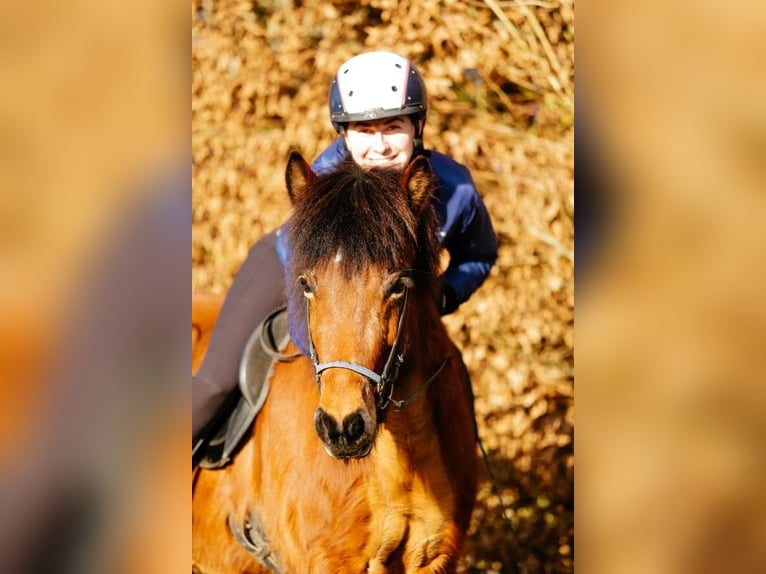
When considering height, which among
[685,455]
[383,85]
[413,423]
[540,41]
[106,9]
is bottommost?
[413,423]

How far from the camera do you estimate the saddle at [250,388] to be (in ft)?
11.2

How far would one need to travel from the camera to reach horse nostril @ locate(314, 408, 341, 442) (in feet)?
7.73

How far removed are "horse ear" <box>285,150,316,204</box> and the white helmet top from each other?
391 millimetres

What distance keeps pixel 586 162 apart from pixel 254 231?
261 inches

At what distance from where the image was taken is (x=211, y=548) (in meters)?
3.72

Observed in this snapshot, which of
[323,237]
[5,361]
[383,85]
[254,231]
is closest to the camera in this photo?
[5,361]

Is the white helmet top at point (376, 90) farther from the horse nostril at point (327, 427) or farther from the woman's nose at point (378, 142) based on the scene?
the horse nostril at point (327, 427)

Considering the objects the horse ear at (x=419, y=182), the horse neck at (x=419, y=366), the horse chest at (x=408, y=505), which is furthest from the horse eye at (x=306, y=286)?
the horse chest at (x=408, y=505)

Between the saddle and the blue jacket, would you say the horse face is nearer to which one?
the blue jacket

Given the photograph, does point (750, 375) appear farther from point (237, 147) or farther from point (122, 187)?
point (237, 147)

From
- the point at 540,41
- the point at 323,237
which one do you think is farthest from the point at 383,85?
the point at 540,41

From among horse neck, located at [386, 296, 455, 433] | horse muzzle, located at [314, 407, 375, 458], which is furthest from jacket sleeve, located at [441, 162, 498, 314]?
horse muzzle, located at [314, 407, 375, 458]

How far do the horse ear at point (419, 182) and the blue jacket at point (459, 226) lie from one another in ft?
0.94

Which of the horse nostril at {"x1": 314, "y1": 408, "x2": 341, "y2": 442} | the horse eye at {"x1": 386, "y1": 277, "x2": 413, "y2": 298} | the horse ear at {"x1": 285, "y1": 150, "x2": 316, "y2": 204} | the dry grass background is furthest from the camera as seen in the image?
the dry grass background
